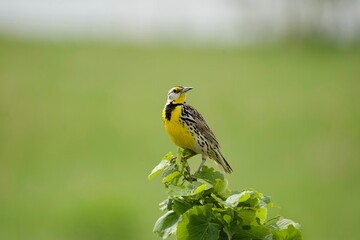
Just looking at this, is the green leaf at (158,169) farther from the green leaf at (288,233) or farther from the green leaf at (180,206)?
the green leaf at (288,233)

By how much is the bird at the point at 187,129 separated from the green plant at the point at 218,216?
5.76 feet

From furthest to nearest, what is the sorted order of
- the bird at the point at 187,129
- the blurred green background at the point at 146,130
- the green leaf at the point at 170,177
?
the blurred green background at the point at 146,130 < the bird at the point at 187,129 < the green leaf at the point at 170,177

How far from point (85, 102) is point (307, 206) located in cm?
824

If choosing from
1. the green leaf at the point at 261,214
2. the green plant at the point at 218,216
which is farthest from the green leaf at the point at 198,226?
the green leaf at the point at 261,214

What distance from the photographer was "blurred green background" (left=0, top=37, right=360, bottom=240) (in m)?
15.7

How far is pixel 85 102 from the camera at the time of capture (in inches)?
896

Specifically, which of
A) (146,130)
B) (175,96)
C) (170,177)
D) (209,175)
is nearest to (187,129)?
(175,96)

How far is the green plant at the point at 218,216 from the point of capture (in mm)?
2545

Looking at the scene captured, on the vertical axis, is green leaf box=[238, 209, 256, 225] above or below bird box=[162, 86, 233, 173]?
above

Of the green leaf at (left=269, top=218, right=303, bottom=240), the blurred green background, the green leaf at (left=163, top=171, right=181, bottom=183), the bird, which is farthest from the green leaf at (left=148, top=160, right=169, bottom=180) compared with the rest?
the blurred green background

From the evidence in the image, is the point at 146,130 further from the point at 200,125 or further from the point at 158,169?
the point at 158,169

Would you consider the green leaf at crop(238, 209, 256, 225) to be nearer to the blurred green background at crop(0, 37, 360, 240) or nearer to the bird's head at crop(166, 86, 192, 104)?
the bird's head at crop(166, 86, 192, 104)

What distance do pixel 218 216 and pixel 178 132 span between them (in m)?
2.04

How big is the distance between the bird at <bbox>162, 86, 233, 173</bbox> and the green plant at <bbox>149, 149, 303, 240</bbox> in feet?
5.76
